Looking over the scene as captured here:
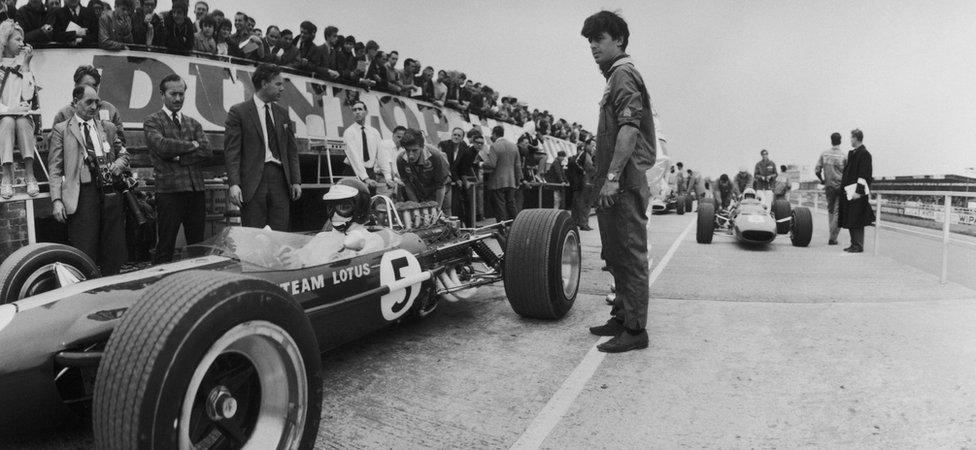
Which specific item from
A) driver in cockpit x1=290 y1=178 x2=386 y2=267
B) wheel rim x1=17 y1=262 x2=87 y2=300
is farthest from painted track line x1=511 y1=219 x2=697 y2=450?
wheel rim x1=17 y1=262 x2=87 y2=300

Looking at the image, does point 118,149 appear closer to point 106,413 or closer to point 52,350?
point 52,350

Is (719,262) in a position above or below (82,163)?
below

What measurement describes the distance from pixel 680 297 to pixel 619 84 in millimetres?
2301

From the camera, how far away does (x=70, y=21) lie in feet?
23.1

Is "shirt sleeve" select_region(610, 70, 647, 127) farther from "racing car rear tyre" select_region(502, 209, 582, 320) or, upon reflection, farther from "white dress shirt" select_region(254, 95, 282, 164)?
"white dress shirt" select_region(254, 95, 282, 164)

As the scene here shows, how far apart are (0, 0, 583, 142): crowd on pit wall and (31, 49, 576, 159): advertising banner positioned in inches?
6.5

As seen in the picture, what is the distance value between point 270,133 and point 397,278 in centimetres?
223

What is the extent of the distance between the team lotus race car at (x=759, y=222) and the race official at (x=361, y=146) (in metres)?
5.40

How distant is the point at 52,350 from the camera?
77.4 inches

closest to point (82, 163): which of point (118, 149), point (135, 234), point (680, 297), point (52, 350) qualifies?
point (118, 149)

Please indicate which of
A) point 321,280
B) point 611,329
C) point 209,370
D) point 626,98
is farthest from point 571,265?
point 209,370

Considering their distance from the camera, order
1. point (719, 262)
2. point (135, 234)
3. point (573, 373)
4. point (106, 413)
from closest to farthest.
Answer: point (106, 413) < point (573, 373) < point (135, 234) < point (719, 262)

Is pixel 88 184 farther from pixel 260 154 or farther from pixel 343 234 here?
pixel 343 234

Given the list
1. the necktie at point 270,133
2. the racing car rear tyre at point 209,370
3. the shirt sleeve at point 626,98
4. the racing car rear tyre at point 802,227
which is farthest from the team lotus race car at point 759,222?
the racing car rear tyre at point 209,370
